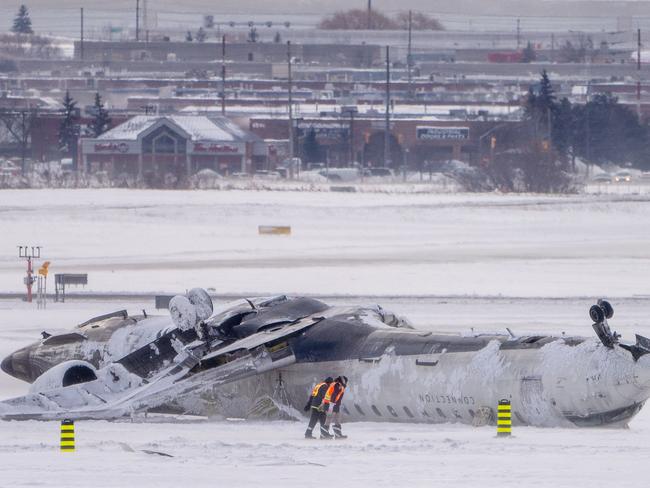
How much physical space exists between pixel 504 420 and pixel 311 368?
15.2ft

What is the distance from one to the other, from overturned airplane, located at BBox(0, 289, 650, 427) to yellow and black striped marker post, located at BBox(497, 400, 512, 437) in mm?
562

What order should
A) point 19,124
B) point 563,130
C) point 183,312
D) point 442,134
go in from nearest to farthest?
1. point 183,312
2. point 442,134
3. point 563,130
4. point 19,124

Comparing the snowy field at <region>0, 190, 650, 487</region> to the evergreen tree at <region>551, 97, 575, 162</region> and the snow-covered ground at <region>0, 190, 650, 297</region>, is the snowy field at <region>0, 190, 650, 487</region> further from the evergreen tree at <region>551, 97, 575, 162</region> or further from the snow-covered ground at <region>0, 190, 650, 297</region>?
the evergreen tree at <region>551, 97, 575, 162</region>

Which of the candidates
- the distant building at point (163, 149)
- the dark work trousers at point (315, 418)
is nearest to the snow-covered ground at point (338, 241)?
the dark work trousers at point (315, 418)

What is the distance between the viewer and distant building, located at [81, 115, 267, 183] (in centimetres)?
12419

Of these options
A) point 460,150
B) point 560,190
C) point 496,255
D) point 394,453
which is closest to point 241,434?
point 394,453

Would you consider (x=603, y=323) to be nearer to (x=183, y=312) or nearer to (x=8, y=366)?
(x=183, y=312)

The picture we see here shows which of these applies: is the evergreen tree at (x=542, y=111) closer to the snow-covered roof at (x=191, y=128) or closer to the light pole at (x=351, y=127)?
the light pole at (x=351, y=127)

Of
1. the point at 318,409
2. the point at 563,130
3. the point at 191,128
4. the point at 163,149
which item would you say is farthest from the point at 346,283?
the point at 563,130

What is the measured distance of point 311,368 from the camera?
27250 mm

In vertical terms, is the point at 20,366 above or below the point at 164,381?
below

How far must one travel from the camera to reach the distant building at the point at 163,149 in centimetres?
12419

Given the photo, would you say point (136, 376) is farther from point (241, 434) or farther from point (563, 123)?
point (563, 123)

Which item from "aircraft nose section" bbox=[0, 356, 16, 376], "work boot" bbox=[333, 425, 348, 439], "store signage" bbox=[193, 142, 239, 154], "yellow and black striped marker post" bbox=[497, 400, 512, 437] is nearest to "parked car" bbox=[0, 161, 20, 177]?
"store signage" bbox=[193, 142, 239, 154]
